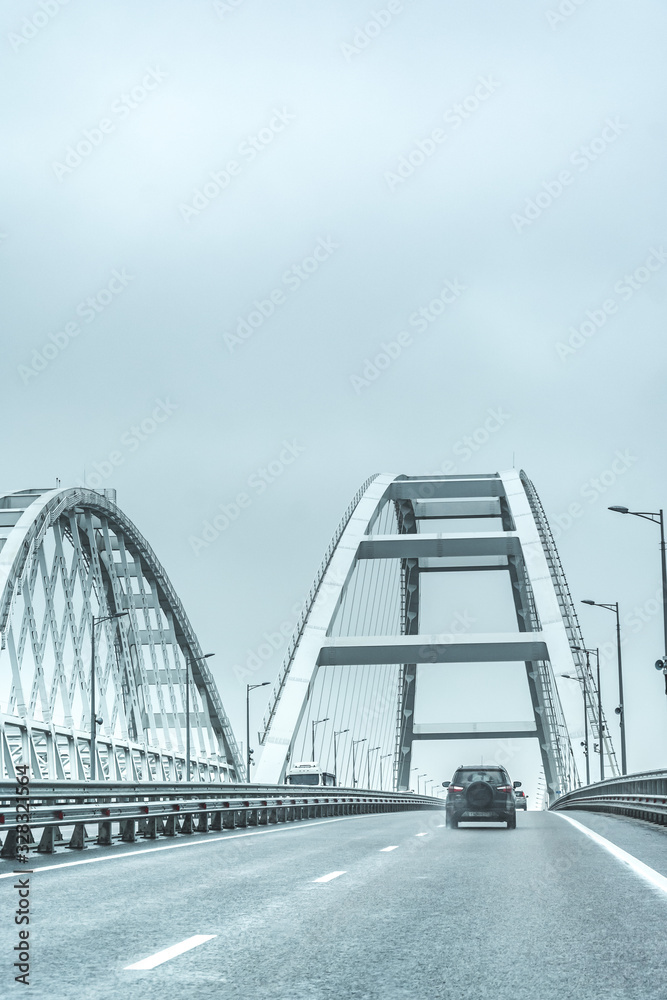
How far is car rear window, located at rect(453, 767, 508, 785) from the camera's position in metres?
28.5

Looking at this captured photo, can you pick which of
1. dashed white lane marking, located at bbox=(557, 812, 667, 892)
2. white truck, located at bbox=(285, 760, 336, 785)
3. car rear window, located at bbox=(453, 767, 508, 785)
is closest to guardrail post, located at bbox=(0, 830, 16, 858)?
dashed white lane marking, located at bbox=(557, 812, 667, 892)

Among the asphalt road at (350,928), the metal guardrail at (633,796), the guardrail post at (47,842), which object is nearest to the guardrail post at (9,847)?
the asphalt road at (350,928)

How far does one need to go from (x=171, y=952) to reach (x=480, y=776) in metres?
21.6

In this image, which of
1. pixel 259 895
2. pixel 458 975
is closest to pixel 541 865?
pixel 259 895

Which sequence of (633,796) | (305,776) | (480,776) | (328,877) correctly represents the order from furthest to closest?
(305,776) → (633,796) → (480,776) → (328,877)

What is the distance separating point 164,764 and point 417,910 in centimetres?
6133

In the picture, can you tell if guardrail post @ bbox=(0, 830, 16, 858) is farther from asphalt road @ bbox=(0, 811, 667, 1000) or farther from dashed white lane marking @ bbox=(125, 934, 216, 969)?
dashed white lane marking @ bbox=(125, 934, 216, 969)

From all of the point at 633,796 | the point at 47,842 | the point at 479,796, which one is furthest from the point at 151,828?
the point at 633,796

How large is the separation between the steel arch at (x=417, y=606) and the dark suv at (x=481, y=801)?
20.6m

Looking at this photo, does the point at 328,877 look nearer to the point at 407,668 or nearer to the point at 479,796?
the point at 479,796

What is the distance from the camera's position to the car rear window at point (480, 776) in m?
28.5

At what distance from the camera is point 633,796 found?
3312 centimetres

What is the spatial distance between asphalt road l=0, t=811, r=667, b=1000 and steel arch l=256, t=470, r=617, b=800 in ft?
113

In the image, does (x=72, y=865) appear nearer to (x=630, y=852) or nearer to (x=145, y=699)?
(x=630, y=852)
